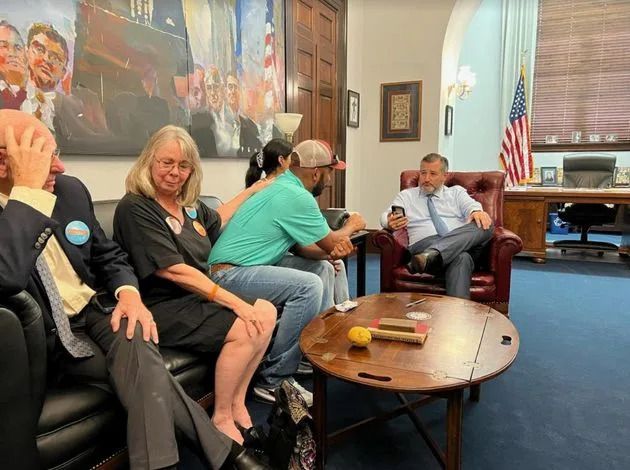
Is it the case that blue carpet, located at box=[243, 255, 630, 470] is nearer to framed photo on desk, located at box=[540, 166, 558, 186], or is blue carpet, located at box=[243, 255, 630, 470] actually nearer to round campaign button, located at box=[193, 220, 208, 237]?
round campaign button, located at box=[193, 220, 208, 237]

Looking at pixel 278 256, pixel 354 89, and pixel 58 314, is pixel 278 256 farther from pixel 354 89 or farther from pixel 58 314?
pixel 354 89

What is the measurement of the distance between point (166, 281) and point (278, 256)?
0.56m

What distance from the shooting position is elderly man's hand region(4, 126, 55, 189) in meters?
1.15

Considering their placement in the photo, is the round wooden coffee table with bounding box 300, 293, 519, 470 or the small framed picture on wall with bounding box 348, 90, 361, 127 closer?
the round wooden coffee table with bounding box 300, 293, 519, 470

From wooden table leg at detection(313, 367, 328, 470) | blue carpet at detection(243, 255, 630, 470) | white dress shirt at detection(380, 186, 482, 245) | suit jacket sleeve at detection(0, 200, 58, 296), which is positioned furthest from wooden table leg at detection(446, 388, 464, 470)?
white dress shirt at detection(380, 186, 482, 245)

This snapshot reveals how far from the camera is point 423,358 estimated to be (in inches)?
56.0

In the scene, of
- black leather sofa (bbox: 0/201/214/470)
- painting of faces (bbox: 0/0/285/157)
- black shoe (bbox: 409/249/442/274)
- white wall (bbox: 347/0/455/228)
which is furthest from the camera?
white wall (bbox: 347/0/455/228)

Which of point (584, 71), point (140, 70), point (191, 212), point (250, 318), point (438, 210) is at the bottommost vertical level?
point (250, 318)

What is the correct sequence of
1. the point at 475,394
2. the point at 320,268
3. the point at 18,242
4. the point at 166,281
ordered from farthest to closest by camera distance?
the point at 320,268, the point at 475,394, the point at 166,281, the point at 18,242

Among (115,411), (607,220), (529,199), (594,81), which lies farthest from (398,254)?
(594,81)

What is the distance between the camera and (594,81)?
20.8ft

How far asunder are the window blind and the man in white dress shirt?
4.51 meters

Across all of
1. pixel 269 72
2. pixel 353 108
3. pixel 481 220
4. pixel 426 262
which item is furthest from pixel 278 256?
pixel 353 108

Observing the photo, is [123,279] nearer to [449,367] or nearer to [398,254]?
[449,367]
